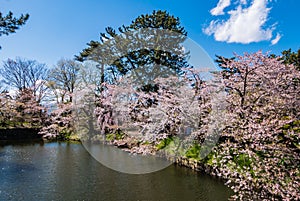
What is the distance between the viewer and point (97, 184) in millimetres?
5754

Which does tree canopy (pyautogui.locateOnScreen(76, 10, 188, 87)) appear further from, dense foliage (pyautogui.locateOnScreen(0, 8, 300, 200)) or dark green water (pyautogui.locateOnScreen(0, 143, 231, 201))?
dark green water (pyautogui.locateOnScreen(0, 143, 231, 201))

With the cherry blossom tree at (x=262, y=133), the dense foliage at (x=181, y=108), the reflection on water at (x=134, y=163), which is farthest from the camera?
the reflection on water at (x=134, y=163)

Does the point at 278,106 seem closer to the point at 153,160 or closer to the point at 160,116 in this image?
the point at 160,116

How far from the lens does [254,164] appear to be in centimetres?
380

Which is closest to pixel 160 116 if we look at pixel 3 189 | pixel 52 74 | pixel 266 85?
pixel 266 85

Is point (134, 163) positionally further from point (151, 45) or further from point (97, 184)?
point (151, 45)

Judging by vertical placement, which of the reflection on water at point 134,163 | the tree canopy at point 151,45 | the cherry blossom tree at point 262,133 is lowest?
the reflection on water at point 134,163

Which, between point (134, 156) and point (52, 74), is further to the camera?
point (52, 74)

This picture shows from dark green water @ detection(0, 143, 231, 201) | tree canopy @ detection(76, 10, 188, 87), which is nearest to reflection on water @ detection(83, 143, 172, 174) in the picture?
dark green water @ detection(0, 143, 231, 201)

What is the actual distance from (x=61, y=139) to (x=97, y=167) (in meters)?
9.19

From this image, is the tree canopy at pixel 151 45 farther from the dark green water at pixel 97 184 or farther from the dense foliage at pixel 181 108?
the dark green water at pixel 97 184

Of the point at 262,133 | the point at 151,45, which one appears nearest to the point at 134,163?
the point at 262,133

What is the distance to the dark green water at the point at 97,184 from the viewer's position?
4996mm

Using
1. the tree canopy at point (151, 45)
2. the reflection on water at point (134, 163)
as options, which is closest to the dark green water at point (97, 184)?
the reflection on water at point (134, 163)
